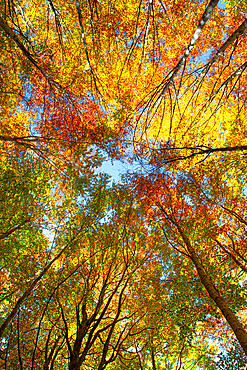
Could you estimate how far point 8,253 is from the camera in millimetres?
6766

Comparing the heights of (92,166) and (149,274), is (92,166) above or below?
above

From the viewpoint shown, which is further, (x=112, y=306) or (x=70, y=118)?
(x=112, y=306)

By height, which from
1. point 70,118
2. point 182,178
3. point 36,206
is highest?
point 70,118

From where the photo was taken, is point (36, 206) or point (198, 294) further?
point (36, 206)

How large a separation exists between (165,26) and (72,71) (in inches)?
216

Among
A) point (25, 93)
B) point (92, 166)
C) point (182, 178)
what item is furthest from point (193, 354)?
point (25, 93)

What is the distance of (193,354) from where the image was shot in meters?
9.17

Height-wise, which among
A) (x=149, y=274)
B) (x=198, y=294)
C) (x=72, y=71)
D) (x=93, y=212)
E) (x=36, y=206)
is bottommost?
(x=198, y=294)

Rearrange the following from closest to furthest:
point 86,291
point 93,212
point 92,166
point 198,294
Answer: point 86,291, point 198,294, point 93,212, point 92,166

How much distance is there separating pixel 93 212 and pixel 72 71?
673cm

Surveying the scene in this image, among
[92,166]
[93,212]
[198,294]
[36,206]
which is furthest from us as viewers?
[92,166]

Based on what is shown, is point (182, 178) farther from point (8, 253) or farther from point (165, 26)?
point (8, 253)

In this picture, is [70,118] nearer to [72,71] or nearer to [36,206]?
[72,71]

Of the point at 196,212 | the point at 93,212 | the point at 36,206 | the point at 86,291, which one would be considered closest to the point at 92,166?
the point at 93,212
